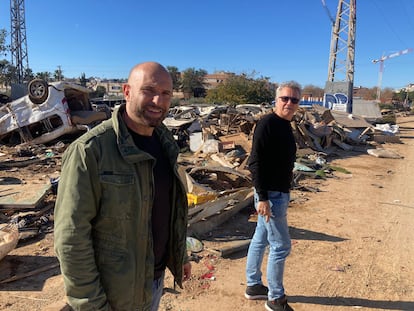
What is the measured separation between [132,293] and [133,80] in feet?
3.33

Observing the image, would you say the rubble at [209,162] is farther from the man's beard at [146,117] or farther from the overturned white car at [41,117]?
the man's beard at [146,117]

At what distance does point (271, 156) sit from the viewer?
3.08m

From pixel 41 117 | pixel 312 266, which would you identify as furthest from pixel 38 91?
pixel 312 266

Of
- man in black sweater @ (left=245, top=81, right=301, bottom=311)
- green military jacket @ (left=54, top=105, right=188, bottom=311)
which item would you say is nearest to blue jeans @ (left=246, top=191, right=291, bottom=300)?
man in black sweater @ (left=245, top=81, right=301, bottom=311)

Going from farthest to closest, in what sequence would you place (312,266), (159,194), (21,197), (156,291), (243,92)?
1. (243,92)
2. (21,197)
3. (312,266)
4. (156,291)
5. (159,194)

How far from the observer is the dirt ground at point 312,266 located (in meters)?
3.65

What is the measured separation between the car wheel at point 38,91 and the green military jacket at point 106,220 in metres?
11.2

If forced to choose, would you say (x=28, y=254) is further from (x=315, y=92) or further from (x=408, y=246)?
(x=315, y=92)

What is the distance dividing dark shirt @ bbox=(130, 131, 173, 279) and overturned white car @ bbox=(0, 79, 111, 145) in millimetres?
11026

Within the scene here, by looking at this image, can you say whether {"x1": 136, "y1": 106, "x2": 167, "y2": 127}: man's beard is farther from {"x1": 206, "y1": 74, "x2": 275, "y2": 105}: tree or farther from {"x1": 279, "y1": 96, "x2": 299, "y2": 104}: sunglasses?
{"x1": 206, "y1": 74, "x2": 275, "y2": 105}: tree

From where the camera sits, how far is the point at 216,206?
5641mm

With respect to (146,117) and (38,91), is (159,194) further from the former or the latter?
(38,91)

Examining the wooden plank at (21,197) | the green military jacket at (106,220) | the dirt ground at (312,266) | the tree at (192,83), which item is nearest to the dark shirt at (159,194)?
the green military jacket at (106,220)

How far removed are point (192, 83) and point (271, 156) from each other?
61.7m
